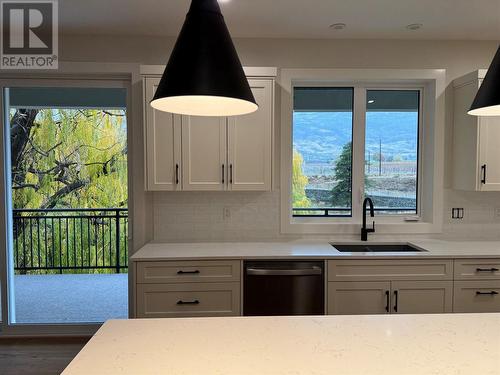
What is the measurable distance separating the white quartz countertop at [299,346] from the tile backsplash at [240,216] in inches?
69.9

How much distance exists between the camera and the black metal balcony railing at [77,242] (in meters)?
3.47

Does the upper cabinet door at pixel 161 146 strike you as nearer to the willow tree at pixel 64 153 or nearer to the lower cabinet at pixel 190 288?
the willow tree at pixel 64 153

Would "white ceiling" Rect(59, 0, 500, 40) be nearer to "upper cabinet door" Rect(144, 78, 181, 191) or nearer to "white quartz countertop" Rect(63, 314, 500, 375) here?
"upper cabinet door" Rect(144, 78, 181, 191)

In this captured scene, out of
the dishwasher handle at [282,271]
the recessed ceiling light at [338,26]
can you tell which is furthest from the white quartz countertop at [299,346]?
the recessed ceiling light at [338,26]

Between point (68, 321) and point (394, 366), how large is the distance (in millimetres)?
3221

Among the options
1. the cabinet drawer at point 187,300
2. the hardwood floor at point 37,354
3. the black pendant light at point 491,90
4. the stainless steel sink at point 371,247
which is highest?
the black pendant light at point 491,90

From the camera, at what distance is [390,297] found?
263 cm

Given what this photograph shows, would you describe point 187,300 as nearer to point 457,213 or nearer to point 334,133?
point 334,133

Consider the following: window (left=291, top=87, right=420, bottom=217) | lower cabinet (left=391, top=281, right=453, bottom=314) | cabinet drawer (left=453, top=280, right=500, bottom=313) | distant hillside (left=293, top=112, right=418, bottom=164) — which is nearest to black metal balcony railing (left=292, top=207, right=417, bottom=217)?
window (left=291, top=87, right=420, bottom=217)

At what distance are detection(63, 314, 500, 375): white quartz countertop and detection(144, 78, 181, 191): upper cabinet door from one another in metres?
1.61

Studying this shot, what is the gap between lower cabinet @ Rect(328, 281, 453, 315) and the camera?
262 centimetres

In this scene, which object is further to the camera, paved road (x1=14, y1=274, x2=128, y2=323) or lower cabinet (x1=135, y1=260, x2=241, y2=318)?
paved road (x1=14, y1=274, x2=128, y2=323)

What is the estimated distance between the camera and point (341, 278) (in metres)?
2.62

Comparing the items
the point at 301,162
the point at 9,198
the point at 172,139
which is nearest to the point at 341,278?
the point at 301,162
